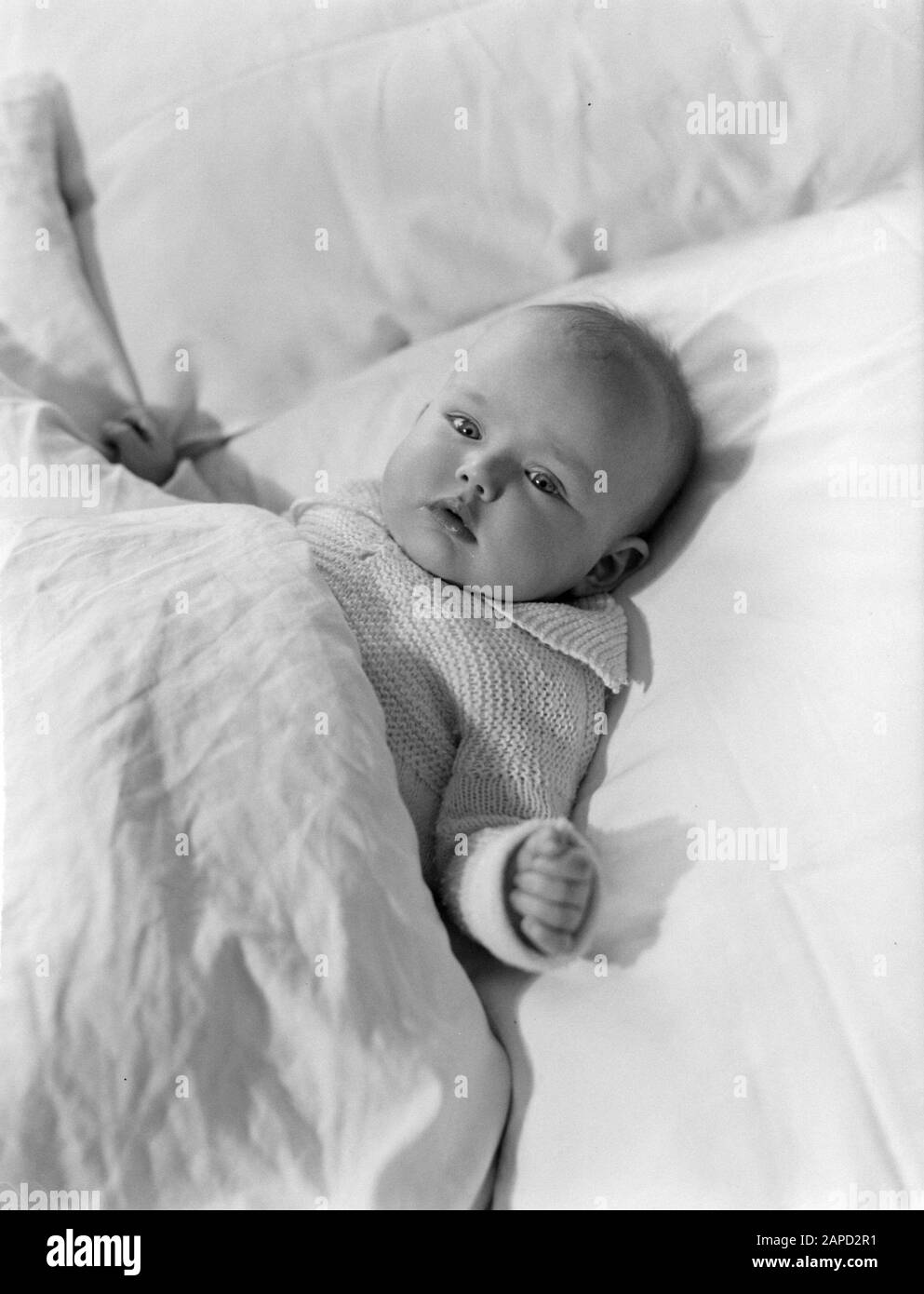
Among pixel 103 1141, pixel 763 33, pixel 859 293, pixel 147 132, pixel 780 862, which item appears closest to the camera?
pixel 103 1141

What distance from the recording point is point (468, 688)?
1.00 m

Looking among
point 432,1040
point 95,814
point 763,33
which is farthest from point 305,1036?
point 763,33

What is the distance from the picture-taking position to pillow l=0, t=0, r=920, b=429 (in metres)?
1.22

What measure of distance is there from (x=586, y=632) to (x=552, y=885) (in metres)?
0.28

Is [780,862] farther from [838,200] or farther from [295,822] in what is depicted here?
[838,200]

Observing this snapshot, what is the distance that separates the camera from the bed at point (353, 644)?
2.43ft

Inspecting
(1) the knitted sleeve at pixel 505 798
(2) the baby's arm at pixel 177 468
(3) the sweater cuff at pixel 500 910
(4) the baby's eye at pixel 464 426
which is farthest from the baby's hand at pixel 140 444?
(3) the sweater cuff at pixel 500 910

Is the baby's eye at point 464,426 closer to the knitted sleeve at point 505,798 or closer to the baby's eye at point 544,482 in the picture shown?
the baby's eye at point 544,482

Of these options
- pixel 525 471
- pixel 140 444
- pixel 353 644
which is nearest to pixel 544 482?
pixel 525 471

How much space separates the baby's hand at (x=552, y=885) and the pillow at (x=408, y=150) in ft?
2.25

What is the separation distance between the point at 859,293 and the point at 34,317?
81 cm

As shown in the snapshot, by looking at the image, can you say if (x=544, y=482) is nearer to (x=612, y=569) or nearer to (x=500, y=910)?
(x=612, y=569)

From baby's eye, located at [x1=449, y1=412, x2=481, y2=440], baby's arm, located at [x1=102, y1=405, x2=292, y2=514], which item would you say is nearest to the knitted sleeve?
baby's eye, located at [x1=449, y1=412, x2=481, y2=440]

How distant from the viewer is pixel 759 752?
92cm
